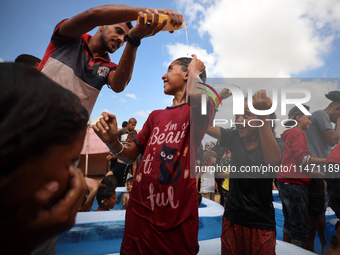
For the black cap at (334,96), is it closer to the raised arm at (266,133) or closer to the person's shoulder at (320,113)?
the person's shoulder at (320,113)

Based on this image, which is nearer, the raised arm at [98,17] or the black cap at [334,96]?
the raised arm at [98,17]

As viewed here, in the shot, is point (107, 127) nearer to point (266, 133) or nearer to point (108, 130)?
point (108, 130)

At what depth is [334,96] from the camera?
277cm

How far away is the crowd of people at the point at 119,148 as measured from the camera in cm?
38

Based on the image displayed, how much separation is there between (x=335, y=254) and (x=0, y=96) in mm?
2635

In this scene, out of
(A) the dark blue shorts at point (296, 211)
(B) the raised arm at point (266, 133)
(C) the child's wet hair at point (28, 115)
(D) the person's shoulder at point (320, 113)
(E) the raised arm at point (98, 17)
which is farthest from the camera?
(D) the person's shoulder at point (320, 113)

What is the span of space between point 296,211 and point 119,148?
92.2 inches

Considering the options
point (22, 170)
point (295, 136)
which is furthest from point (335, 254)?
point (22, 170)

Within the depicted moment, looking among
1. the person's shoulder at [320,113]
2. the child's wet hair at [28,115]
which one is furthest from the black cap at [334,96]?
the child's wet hair at [28,115]

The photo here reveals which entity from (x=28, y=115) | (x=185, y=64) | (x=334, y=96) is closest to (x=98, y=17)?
(x=185, y=64)

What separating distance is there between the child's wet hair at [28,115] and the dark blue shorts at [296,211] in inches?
118

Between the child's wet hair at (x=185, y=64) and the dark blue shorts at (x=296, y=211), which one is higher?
the child's wet hair at (x=185, y=64)

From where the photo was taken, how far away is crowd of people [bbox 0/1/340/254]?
0.38 metres

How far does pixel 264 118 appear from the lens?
66.5 inches
